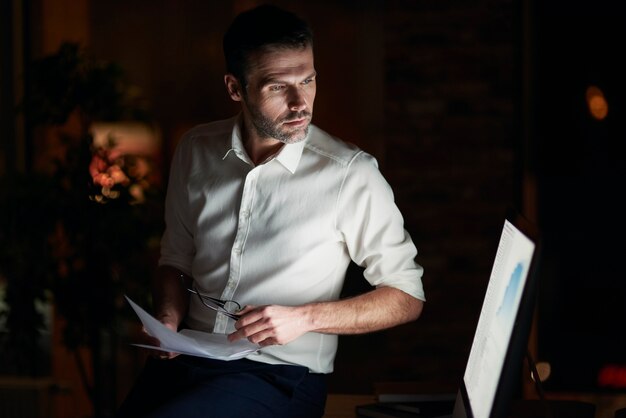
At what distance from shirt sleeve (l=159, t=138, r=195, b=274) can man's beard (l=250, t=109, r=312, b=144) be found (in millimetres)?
276

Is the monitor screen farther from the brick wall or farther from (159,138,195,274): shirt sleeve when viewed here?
the brick wall

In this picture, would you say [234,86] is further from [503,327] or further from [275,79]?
[503,327]

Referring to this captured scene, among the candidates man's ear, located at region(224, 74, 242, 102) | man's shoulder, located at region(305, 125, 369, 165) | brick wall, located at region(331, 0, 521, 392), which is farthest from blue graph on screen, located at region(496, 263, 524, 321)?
brick wall, located at region(331, 0, 521, 392)

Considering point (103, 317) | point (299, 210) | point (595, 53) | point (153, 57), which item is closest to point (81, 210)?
point (103, 317)

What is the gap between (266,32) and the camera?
6.89 ft

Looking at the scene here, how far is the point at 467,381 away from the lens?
1.59 m

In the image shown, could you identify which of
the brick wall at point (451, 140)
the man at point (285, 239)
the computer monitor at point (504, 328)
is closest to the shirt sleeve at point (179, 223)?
the man at point (285, 239)

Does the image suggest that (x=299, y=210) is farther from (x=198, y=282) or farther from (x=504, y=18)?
(x=504, y=18)

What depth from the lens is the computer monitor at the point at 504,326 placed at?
1201 mm

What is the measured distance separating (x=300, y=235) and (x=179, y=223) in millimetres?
409

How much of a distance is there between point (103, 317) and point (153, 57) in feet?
3.98

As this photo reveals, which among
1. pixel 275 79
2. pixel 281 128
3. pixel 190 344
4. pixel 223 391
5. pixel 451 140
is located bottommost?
pixel 223 391

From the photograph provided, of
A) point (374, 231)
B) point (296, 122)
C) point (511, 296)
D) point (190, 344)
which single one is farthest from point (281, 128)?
point (511, 296)

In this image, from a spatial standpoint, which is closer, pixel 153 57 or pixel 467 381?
pixel 467 381
